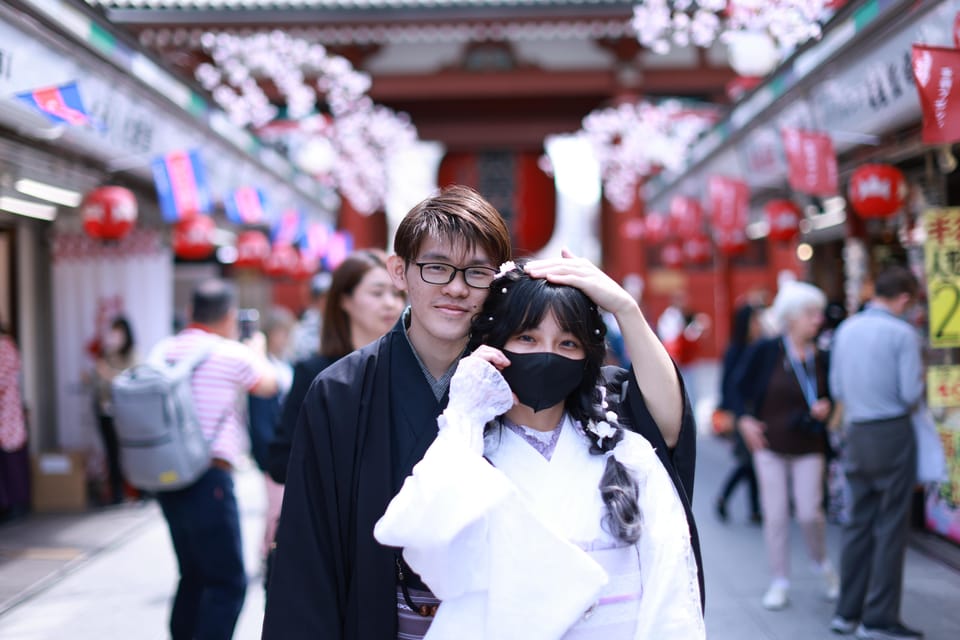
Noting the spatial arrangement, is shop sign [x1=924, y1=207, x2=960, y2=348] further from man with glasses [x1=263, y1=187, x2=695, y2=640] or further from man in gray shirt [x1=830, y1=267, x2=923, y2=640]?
man with glasses [x1=263, y1=187, x2=695, y2=640]

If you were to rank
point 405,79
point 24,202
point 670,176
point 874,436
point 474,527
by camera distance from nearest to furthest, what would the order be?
point 474,527 < point 874,436 < point 24,202 < point 670,176 < point 405,79

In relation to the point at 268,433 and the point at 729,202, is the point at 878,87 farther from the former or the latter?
the point at 268,433

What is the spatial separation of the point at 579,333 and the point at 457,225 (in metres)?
0.38

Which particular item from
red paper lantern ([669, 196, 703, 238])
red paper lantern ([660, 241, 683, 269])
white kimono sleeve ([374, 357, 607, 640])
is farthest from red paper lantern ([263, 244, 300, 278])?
white kimono sleeve ([374, 357, 607, 640])

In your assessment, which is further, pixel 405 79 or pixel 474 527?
pixel 405 79

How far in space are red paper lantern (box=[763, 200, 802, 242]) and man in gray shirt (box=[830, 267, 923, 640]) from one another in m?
3.43

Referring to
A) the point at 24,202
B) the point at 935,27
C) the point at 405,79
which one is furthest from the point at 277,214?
the point at 935,27

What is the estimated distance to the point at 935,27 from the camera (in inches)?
186

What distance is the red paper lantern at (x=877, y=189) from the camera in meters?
5.88

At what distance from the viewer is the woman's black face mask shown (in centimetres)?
178

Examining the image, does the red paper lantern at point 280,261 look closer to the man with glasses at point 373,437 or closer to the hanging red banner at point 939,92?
the hanging red banner at point 939,92

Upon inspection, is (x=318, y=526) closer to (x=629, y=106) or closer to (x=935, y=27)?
(x=935, y=27)

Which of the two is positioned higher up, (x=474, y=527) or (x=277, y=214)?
(x=277, y=214)

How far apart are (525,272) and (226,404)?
2365 mm
